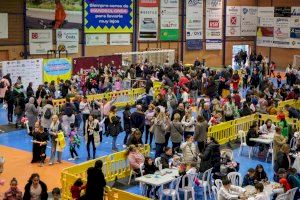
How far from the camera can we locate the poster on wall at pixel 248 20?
43.9m

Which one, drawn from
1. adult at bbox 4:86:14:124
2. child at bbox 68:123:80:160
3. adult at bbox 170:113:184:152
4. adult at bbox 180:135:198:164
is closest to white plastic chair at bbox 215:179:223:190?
adult at bbox 180:135:198:164

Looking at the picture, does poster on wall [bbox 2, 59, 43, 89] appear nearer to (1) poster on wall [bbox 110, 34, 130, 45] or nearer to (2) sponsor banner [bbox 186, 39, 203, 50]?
(1) poster on wall [bbox 110, 34, 130, 45]

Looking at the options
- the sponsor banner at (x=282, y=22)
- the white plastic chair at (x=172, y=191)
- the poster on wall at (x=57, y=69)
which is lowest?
the white plastic chair at (x=172, y=191)

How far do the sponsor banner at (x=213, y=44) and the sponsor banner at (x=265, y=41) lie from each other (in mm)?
4612

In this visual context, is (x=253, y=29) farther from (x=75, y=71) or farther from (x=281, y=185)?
(x=281, y=185)

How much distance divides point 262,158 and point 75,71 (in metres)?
15.9

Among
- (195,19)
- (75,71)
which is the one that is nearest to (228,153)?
(75,71)

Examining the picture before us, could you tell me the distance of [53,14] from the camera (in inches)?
1219

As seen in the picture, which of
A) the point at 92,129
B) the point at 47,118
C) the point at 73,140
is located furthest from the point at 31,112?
the point at 92,129

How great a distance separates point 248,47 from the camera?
45.3 meters

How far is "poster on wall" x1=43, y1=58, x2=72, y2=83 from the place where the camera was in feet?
91.3

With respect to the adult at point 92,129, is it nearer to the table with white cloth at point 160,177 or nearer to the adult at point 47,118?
the adult at point 47,118

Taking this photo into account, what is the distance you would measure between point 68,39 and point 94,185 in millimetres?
23116

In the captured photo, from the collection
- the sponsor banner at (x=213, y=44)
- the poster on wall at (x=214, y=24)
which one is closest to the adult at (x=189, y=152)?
the poster on wall at (x=214, y=24)
